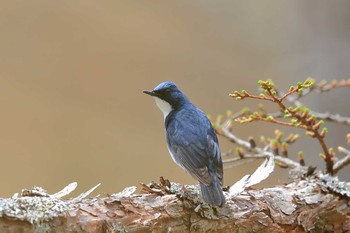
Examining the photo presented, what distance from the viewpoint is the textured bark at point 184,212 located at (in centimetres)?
120

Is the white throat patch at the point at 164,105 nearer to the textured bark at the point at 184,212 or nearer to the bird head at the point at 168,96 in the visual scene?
the bird head at the point at 168,96

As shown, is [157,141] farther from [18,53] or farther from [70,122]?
[18,53]

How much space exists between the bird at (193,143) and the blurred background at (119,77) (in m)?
1.65

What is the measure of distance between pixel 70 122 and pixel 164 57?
0.84 m

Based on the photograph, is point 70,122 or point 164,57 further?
point 164,57

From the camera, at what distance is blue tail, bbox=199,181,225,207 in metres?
1.35

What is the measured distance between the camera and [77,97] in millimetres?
3600

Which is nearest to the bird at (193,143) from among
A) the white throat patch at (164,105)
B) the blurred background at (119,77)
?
the white throat patch at (164,105)

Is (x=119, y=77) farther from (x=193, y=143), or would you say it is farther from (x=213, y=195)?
(x=213, y=195)

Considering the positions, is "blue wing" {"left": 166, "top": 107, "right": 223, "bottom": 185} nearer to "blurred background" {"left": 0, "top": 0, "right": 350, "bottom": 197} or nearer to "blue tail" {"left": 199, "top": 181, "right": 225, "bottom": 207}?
"blue tail" {"left": 199, "top": 181, "right": 225, "bottom": 207}

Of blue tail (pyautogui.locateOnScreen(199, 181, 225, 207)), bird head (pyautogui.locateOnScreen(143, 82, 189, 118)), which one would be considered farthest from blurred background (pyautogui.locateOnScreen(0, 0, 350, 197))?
blue tail (pyautogui.locateOnScreen(199, 181, 225, 207))

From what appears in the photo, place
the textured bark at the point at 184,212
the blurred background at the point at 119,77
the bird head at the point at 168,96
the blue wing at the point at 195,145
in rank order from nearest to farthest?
the textured bark at the point at 184,212
the blue wing at the point at 195,145
the bird head at the point at 168,96
the blurred background at the point at 119,77

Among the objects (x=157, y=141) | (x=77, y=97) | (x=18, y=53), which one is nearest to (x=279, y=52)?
(x=157, y=141)

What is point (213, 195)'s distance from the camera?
137cm
